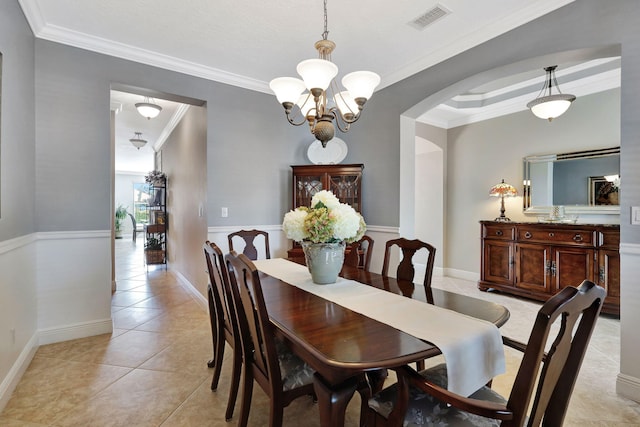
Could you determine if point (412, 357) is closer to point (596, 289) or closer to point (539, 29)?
point (596, 289)

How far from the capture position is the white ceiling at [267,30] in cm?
231

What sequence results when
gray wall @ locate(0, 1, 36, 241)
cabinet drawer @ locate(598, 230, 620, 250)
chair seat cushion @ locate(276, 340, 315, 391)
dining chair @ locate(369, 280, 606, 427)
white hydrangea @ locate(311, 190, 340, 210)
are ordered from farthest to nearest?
1. cabinet drawer @ locate(598, 230, 620, 250)
2. gray wall @ locate(0, 1, 36, 241)
3. white hydrangea @ locate(311, 190, 340, 210)
4. chair seat cushion @ locate(276, 340, 315, 391)
5. dining chair @ locate(369, 280, 606, 427)

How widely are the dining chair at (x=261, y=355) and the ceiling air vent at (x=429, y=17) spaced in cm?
238

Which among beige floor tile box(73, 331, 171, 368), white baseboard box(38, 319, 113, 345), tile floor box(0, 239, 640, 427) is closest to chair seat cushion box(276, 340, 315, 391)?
tile floor box(0, 239, 640, 427)

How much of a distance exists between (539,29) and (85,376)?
4131 millimetres

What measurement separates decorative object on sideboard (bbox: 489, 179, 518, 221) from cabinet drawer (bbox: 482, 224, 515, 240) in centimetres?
21

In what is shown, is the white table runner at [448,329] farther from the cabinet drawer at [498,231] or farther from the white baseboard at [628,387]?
the cabinet drawer at [498,231]

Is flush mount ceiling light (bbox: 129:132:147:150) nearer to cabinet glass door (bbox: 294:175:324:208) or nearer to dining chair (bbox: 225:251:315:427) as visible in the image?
cabinet glass door (bbox: 294:175:324:208)

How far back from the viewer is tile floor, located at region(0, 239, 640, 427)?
1.74 m

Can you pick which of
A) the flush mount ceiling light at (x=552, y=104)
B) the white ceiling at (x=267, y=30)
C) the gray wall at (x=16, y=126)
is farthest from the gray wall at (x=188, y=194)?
the flush mount ceiling light at (x=552, y=104)

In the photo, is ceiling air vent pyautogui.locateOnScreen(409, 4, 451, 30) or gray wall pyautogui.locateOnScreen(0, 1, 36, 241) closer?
gray wall pyautogui.locateOnScreen(0, 1, 36, 241)

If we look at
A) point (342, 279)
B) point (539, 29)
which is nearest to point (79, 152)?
point (342, 279)

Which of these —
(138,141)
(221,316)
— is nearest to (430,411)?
(221,316)

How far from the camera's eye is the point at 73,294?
278 centimetres
